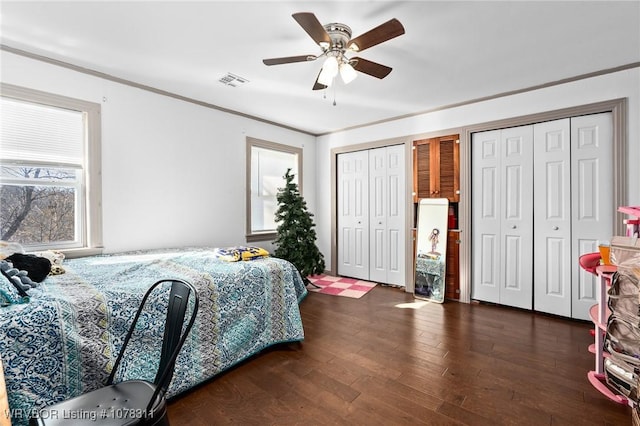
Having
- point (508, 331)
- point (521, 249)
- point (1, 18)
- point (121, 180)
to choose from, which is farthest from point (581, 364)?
point (1, 18)

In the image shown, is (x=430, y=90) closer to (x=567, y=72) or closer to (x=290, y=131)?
(x=567, y=72)

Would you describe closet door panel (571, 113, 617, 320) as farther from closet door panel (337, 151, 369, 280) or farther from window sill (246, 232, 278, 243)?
window sill (246, 232, 278, 243)

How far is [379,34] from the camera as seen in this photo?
194cm

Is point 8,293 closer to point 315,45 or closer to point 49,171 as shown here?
point 49,171

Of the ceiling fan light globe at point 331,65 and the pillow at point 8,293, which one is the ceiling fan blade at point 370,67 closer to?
the ceiling fan light globe at point 331,65

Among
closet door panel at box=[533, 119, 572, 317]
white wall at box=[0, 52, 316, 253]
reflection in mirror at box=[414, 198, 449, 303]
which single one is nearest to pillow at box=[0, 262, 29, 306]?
white wall at box=[0, 52, 316, 253]

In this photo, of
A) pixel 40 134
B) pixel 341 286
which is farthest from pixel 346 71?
pixel 341 286

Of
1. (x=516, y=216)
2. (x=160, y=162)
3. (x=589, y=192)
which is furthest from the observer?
(x=516, y=216)

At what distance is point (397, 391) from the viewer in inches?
79.6

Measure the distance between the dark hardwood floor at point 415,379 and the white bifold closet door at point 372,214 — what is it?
1501mm

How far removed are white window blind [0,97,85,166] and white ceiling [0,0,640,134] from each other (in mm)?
481

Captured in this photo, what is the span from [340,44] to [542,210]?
290 centimetres

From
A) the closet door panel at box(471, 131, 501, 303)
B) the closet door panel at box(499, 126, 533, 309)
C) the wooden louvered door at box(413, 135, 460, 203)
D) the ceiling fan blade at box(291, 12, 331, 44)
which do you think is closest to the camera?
the ceiling fan blade at box(291, 12, 331, 44)

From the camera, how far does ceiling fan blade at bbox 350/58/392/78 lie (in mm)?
2290
